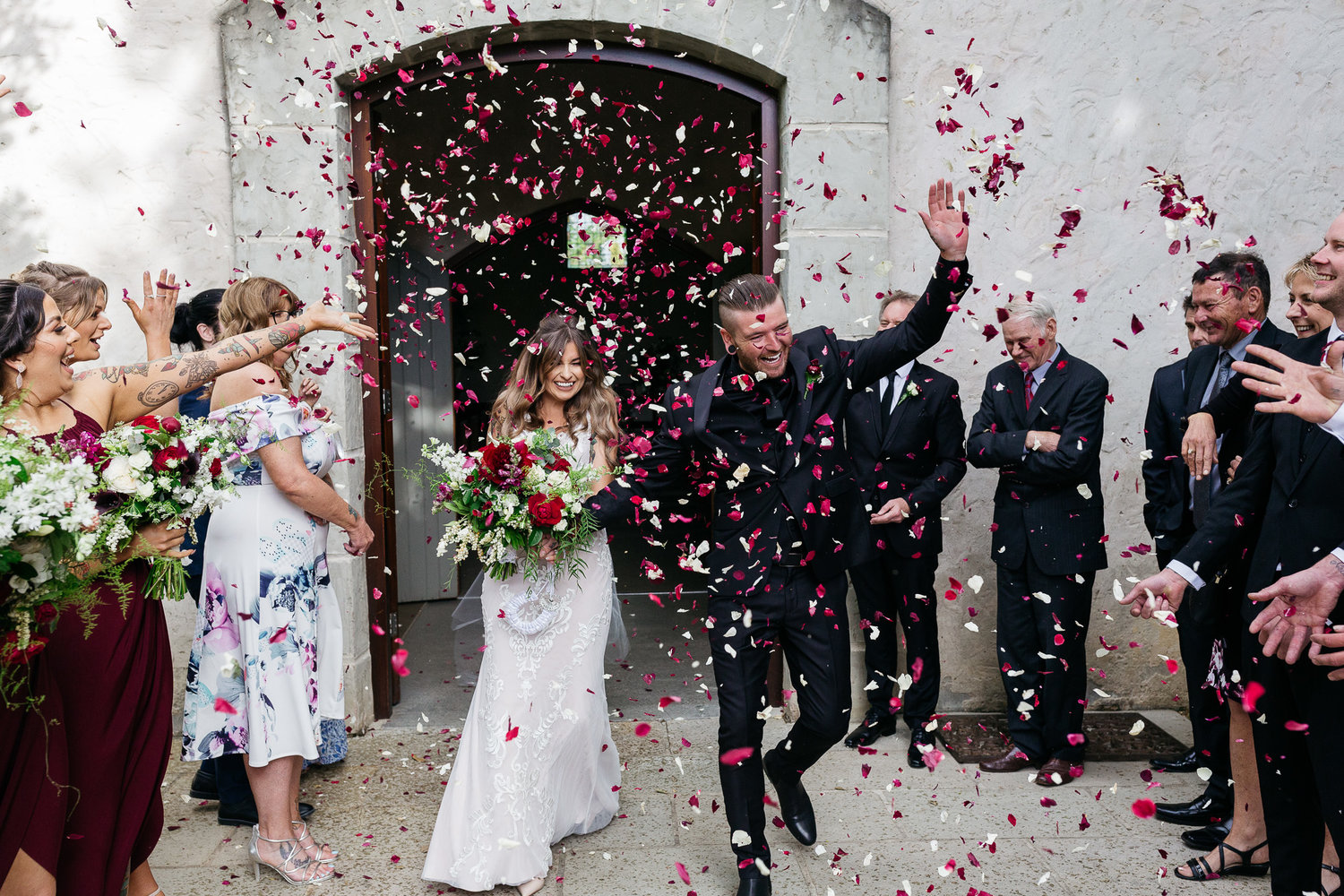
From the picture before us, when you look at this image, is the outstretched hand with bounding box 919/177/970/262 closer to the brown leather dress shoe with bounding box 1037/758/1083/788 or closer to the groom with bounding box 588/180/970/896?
the groom with bounding box 588/180/970/896

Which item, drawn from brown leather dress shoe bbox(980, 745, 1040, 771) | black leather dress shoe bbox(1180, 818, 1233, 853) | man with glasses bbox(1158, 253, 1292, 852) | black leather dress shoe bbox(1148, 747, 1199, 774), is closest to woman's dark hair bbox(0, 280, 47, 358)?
man with glasses bbox(1158, 253, 1292, 852)

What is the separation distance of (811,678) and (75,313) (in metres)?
2.73

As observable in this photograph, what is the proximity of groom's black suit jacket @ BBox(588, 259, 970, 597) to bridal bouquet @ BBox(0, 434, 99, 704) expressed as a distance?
5.67 feet

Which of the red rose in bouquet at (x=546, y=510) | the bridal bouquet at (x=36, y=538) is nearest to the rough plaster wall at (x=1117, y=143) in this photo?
the red rose in bouquet at (x=546, y=510)

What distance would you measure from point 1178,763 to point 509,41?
15.6ft

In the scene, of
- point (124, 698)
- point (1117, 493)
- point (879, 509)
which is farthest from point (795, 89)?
point (124, 698)

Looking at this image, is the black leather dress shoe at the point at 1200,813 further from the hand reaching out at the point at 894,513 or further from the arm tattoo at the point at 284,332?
the arm tattoo at the point at 284,332

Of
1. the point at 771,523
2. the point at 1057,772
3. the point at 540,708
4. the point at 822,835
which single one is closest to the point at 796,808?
the point at 822,835

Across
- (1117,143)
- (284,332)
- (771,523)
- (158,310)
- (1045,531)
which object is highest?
(1117,143)

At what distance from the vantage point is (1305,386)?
2480 mm

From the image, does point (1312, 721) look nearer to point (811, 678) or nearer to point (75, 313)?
point (811, 678)

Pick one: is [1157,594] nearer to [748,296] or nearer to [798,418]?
[798,418]

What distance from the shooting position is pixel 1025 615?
451cm

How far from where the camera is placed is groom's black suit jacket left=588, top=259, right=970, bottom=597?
3.44m
